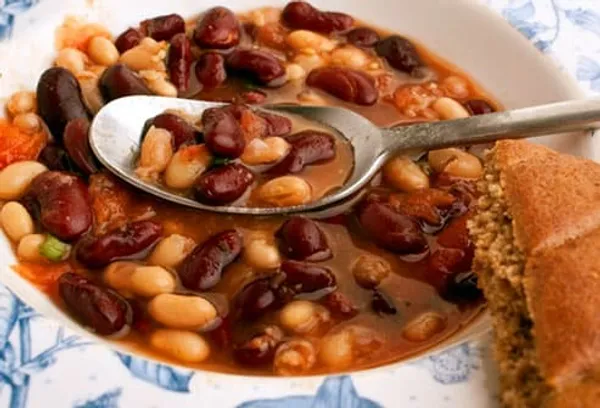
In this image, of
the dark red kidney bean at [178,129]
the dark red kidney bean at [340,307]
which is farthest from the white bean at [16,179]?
the dark red kidney bean at [340,307]

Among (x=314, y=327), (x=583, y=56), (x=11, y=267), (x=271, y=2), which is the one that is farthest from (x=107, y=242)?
(x=583, y=56)

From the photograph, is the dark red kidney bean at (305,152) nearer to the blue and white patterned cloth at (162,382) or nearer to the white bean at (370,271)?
the white bean at (370,271)

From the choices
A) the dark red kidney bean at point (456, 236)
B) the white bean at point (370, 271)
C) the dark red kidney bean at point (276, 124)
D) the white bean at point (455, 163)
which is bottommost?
the white bean at point (370, 271)

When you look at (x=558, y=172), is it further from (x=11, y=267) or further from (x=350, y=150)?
(x=11, y=267)

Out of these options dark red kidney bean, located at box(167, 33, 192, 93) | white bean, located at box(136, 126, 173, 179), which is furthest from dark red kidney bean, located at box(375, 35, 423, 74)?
white bean, located at box(136, 126, 173, 179)

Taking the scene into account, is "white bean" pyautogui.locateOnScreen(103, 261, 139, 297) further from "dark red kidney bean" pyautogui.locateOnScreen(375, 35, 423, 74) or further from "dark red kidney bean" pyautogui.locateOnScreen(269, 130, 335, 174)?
"dark red kidney bean" pyautogui.locateOnScreen(375, 35, 423, 74)

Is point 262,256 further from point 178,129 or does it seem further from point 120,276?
point 178,129

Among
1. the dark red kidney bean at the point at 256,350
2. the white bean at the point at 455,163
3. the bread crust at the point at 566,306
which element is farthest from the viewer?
the white bean at the point at 455,163
